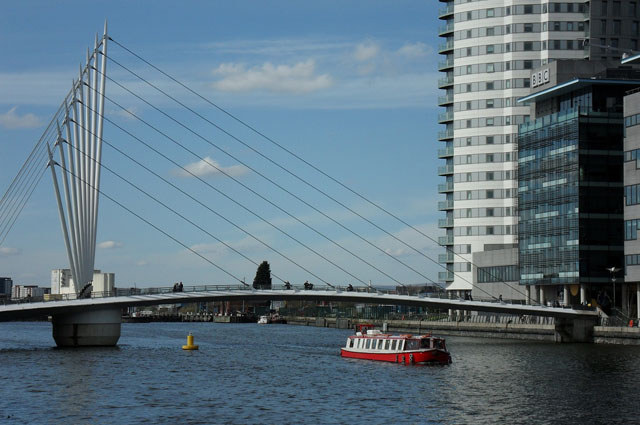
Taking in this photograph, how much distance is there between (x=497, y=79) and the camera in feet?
523

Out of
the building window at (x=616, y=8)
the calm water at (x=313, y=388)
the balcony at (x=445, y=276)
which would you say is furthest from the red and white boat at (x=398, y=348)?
the building window at (x=616, y=8)

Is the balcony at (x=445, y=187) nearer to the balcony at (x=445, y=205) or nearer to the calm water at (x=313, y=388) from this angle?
the balcony at (x=445, y=205)

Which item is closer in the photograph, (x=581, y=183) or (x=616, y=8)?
(x=581, y=183)

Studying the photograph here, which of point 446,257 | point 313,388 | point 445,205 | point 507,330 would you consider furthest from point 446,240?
point 313,388

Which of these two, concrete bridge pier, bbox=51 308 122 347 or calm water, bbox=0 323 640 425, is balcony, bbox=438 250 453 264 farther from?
concrete bridge pier, bbox=51 308 122 347

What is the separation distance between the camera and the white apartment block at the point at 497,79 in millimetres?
156375

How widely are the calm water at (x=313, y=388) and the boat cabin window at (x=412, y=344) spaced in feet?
10.5

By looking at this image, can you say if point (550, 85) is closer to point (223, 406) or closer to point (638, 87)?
point (638, 87)

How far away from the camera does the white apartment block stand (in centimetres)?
15638

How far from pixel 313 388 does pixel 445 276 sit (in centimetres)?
10586

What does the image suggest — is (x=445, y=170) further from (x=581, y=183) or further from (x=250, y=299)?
(x=250, y=299)

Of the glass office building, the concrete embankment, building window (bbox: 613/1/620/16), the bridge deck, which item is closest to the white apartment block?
building window (bbox: 613/1/620/16)

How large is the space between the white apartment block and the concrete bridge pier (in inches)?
2992

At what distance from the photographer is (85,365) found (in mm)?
74250
